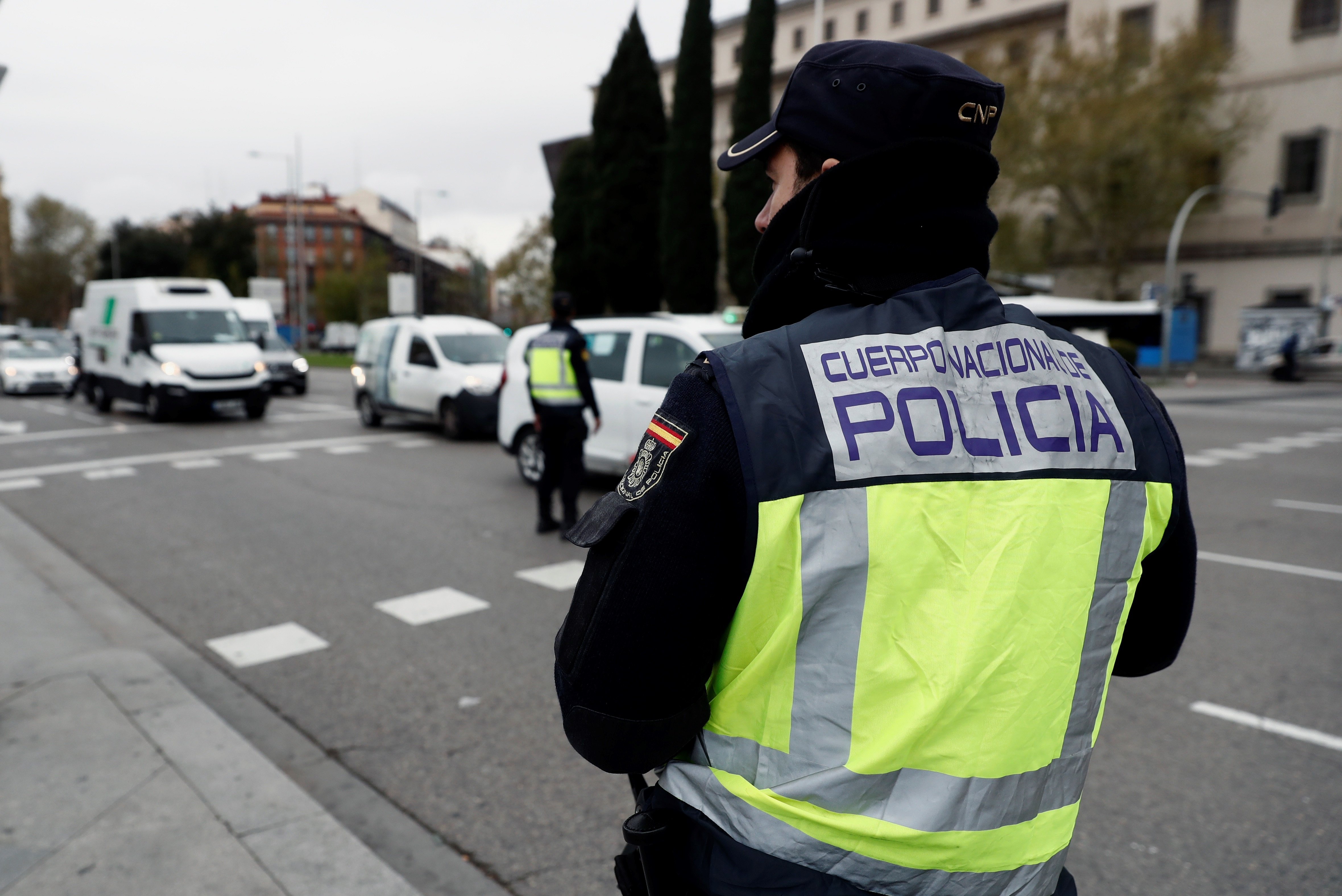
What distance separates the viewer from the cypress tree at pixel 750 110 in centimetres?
2850

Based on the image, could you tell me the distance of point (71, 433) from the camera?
1541 centimetres

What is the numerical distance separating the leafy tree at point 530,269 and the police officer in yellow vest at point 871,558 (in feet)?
162

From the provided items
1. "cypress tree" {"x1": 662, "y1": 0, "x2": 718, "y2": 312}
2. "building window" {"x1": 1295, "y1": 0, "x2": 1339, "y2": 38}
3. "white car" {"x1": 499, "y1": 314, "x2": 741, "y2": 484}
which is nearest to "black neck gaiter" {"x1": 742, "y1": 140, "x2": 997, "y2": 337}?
"white car" {"x1": 499, "y1": 314, "x2": 741, "y2": 484}

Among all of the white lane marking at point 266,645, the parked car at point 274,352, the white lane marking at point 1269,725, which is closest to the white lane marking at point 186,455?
the white lane marking at point 266,645

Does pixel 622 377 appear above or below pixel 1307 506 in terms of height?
above

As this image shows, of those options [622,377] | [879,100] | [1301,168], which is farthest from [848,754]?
[1301,168]

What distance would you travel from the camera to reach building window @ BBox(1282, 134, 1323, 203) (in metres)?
36.1

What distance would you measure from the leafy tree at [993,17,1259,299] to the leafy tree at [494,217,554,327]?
23.1m

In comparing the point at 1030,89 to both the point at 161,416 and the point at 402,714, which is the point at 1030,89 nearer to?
the point at 161,416

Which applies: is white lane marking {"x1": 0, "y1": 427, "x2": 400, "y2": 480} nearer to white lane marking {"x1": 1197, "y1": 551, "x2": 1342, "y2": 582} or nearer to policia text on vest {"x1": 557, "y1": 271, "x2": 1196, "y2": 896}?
white lane marking {"x1": 1197, "y1": 551, "x2": 1342, "y2": 582}

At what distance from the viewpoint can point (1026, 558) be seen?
1156mm

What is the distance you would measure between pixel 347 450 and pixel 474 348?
2708 mm

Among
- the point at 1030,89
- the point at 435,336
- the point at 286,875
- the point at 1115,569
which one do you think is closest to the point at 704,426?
the point at 1115,569

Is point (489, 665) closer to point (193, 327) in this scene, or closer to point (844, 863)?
point (844, 863)
